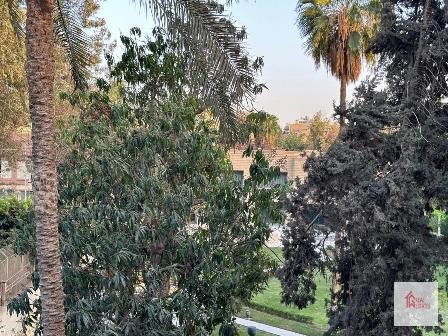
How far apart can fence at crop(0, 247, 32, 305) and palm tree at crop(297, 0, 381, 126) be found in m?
10.4

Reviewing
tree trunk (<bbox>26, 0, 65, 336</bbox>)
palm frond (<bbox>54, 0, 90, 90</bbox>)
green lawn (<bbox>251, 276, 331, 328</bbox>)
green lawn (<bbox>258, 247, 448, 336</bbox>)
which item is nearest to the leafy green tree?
green lawn (<bbox>251, 276, 331, 328</bbox>)

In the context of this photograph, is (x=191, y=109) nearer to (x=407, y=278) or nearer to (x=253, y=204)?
(x=253, y=204)

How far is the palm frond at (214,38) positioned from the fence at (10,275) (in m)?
11.2

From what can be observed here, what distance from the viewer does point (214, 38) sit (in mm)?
5449

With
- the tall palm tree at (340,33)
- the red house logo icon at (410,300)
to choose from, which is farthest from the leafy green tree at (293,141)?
the red house logo icon at (410,300)

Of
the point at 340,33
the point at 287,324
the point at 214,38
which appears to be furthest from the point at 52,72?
the point at 287,324

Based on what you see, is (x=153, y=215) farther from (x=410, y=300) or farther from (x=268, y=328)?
(x=268, y=328)

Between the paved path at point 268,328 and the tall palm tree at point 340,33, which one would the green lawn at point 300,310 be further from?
the tall palm tree at point 340,33

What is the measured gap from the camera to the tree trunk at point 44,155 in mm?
5457

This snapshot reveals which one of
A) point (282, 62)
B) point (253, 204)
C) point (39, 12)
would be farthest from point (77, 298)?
point (282, 62)

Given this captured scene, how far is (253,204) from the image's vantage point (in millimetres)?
8188

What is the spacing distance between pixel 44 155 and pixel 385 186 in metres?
5.01

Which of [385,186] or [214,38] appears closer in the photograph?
[214,38]

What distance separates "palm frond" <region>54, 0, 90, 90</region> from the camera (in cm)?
720
